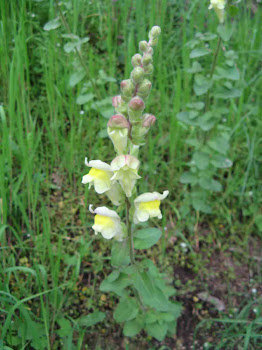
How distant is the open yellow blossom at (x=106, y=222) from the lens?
155 centimetres

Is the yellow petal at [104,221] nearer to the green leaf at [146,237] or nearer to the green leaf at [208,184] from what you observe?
the green leaf at [146,237]

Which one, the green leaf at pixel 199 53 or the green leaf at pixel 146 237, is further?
the green leaf at pixel 199 53

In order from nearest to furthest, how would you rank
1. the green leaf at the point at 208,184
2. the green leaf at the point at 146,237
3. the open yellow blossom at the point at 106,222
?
1. the open yellow blossom at the point at 106,222
2. the green leaf at the point at 146,237
3. the green leaf at the point at 208,184

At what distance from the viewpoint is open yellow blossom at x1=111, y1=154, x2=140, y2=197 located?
4.59 ft

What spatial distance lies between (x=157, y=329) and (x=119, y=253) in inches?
24.5

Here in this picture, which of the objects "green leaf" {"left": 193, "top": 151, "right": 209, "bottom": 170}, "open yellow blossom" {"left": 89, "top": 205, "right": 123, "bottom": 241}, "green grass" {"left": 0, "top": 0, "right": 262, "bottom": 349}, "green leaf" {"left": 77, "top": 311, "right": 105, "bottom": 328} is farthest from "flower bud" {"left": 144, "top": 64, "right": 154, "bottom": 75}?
"green leaf" {"left": 77, "top": 311, "right": 105, "bottom": 328}

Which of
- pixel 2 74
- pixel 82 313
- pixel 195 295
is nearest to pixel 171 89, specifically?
pixel 2 74

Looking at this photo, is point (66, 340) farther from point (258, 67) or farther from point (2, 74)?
point (258, 67)

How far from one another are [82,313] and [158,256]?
63cm

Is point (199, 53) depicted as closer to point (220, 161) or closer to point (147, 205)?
point (220, 161)

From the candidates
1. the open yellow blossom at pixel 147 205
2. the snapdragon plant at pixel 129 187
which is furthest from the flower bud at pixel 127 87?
the open yellow blossom at pixel 147 205

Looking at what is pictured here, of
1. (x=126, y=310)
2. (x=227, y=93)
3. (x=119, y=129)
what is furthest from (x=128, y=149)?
(x=227, y=93)

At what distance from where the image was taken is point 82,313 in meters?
2.17

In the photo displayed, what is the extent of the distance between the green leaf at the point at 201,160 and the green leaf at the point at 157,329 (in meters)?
1.07
